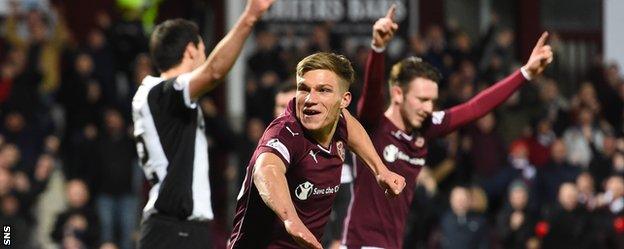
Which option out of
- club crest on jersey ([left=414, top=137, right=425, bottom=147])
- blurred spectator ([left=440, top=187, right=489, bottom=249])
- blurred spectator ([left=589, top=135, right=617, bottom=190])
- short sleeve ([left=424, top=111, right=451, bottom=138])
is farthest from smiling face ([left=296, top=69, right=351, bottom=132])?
blurred spectator ([left=589, top=135, right=617, bottom=190])

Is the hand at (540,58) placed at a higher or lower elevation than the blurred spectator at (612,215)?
higher

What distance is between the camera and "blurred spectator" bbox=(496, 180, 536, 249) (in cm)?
1527

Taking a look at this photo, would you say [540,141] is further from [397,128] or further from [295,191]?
[295,191]

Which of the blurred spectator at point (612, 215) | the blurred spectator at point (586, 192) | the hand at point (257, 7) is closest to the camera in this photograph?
the hand at point (257, 7)

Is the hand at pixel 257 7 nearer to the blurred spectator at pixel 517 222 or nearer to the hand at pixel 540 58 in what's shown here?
the hand at pixel 540 58

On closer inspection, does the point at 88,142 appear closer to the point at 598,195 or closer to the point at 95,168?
the point at 95,168

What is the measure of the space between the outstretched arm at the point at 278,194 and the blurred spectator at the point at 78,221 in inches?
323

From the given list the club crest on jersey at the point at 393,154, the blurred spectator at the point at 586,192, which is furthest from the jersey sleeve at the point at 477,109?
the blurred spectator at the point at 586,192

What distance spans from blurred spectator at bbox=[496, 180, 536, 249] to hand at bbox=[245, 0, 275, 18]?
895 cm

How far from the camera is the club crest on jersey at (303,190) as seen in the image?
22.0 feet

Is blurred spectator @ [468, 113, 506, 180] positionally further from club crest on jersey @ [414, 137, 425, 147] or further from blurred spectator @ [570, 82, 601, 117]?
club crest on jersey @ [414, 137, 425, 147]

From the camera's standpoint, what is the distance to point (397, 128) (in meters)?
8.41

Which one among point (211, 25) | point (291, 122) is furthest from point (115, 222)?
point (291, 122)

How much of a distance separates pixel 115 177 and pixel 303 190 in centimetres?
883
